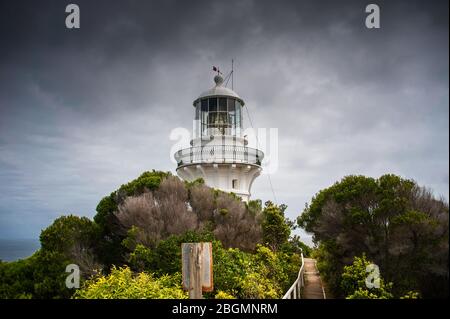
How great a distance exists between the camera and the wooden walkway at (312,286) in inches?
467

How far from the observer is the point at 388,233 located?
409 inches

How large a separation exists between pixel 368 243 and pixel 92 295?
25.0ft

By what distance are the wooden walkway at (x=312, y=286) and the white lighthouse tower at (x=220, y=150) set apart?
504cm

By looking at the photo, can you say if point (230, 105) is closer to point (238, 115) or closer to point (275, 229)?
point (238, 115)

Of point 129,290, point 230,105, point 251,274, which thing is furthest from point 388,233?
point 230,105

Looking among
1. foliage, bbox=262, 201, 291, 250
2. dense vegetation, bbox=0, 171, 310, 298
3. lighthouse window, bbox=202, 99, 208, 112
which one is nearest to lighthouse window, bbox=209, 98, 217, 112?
lighthouse window, bbox=202, 99, 208, 112

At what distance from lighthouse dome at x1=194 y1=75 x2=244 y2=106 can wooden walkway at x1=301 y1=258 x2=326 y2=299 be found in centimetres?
904

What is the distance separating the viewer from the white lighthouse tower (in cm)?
1766

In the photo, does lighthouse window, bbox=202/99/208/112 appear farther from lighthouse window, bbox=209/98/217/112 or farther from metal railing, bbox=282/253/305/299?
metal railing, bbox=282/253/305/299

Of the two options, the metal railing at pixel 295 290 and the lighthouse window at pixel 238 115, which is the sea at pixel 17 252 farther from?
the lighthouse window at pixel 238 115

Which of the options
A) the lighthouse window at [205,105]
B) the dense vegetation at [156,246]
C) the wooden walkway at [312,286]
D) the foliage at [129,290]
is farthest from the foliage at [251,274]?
the lighthouse window at [205,105]

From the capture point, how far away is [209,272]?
18.2 ft

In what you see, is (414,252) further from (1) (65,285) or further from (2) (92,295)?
(1) (65,285)
